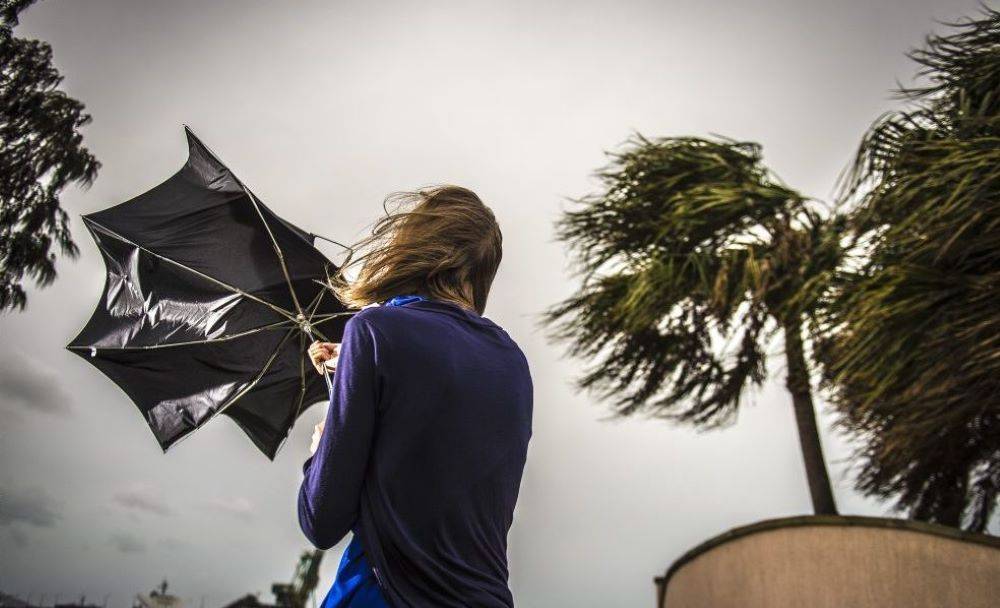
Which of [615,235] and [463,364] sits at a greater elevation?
[615,235]

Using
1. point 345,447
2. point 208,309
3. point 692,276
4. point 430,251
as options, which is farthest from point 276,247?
point 692,276

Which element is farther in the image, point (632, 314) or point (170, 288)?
point (632, 314)

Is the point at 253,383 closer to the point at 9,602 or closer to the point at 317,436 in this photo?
the point at 317,436

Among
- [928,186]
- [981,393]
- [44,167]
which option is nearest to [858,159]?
[928,186]

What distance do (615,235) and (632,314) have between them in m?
1.19

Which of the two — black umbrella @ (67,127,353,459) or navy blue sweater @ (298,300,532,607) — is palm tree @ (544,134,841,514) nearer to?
black umbrella @ (67,127,353,459)

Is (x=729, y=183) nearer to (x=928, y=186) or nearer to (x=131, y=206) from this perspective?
(x=928, y=186)

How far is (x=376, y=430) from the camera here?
849 mm

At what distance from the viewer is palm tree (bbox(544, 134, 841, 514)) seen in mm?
7051

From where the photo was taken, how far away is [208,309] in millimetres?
2885

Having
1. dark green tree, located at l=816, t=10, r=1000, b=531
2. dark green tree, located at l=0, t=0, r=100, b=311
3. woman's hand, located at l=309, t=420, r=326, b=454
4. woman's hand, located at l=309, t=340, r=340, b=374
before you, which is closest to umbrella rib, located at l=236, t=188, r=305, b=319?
woman's hand, located at l=309, t=340, r=340, b=374

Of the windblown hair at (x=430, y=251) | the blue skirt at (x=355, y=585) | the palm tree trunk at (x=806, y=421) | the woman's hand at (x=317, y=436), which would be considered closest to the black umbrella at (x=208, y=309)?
the windblown hair at (x=430, y=251)

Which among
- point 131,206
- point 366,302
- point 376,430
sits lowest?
point 376,430

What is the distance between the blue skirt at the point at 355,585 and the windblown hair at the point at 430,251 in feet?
1.29
